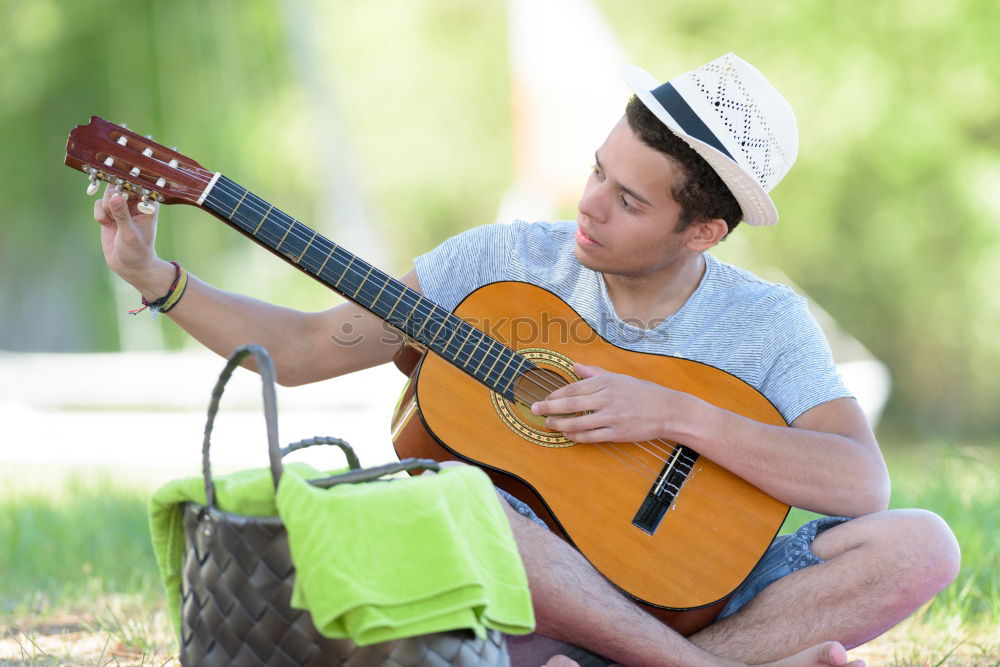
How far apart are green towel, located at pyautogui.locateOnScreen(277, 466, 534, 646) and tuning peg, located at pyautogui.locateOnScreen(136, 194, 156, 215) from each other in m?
0.89

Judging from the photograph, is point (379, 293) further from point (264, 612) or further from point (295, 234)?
point (264, 612)

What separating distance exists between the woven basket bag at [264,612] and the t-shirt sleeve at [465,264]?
1.04 metres

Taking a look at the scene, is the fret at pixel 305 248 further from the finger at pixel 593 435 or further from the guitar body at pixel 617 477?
the finger at pixel 593 435

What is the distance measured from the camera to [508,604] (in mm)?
1706

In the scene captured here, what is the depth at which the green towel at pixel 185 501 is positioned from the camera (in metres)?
1.72

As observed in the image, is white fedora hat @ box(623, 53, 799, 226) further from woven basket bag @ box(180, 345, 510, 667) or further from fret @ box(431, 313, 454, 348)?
woven basket bag @ box(180, 345, 510, 667)

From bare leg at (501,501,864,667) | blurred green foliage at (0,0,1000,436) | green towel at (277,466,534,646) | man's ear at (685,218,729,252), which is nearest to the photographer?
green towel at (277,466,534,646)

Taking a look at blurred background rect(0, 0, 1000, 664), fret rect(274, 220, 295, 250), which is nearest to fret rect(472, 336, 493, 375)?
fret rect(274, 220, 295, 250)

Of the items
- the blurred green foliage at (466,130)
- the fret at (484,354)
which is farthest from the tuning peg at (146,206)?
the blurred green foliage at (466,130)

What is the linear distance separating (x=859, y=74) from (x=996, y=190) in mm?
2071

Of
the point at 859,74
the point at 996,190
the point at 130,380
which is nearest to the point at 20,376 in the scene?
the point at 130,380

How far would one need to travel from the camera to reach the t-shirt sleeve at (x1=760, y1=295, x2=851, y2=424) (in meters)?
2.52

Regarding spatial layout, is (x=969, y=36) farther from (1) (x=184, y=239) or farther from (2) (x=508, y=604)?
(2) (x=508, y=604)

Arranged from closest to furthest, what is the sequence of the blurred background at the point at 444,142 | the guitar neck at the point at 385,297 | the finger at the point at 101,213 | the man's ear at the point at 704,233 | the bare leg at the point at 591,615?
the bare leg at the point at 591,615, the finger at the point at 101,213, the guitar neck at the point at 385,297, the man's ear at the point at 704,233, the blurred background at the point at 444,142
